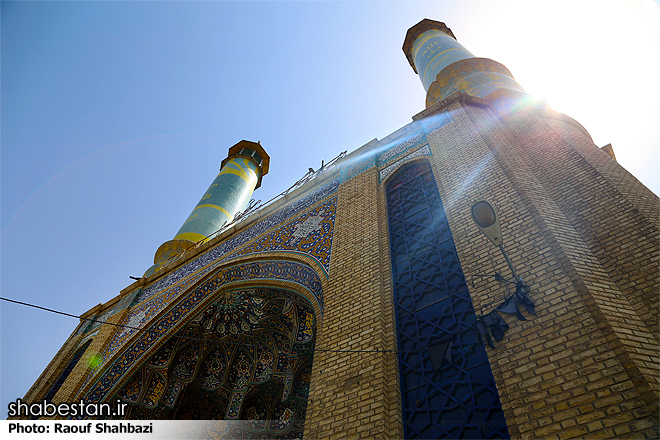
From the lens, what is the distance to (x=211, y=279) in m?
5.96

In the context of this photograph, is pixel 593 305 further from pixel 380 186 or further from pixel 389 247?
pixel 380 186

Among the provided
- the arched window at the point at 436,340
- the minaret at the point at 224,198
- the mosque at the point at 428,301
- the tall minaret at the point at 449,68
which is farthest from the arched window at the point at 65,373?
the tall minaret at the point at 449,68

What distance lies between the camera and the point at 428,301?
3.29 m

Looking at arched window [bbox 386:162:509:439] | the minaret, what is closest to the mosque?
arched window [bbox 386:162:509:439]

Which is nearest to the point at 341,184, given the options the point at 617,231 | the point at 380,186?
the point at 380,186

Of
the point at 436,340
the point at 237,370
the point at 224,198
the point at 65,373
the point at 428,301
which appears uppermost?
the point at 224,198

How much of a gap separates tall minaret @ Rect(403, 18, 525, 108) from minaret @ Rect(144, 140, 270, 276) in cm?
576

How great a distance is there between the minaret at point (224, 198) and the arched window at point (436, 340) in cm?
612

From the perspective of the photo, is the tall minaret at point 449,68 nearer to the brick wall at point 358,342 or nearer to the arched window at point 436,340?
the arched window at point 436,340

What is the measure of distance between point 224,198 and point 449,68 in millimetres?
7103

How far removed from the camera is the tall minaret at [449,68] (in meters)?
6.29

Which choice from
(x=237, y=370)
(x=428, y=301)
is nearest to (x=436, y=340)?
(x=428, y=301)

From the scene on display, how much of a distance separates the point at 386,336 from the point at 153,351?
4115 millimetres

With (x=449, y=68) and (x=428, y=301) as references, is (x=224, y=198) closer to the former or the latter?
(x=449, y=68)
